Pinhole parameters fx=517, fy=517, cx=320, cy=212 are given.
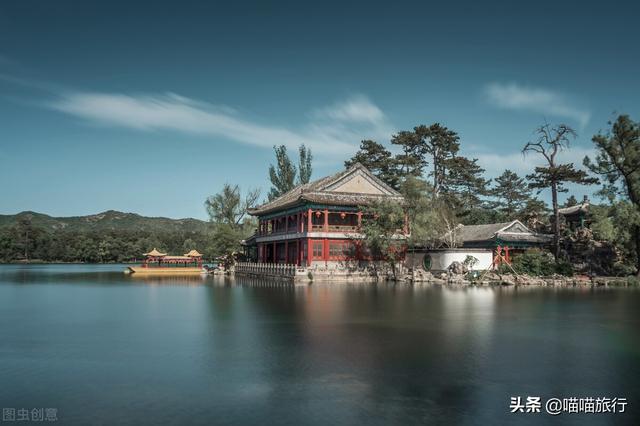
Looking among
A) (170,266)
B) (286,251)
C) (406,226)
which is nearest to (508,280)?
(406,226)

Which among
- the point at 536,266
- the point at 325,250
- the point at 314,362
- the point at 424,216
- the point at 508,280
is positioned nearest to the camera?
the point at 314,362

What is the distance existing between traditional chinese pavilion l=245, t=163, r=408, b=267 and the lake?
1966 centimetres

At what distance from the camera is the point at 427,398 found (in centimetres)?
1057

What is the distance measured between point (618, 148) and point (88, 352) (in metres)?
44.2

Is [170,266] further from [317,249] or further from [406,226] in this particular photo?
[406,226]

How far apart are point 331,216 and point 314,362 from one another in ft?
116

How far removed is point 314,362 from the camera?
13.4 meters

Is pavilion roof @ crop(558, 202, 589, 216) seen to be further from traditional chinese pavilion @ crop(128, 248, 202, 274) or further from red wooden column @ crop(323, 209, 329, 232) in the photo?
traditional chinese pavilion @ crop(128, 248, 202, 274)

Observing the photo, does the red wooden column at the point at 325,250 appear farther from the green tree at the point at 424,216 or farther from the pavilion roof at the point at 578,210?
the pavilion roof at the point at 578,210

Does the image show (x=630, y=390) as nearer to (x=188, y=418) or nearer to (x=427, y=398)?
(x=427, y=398)

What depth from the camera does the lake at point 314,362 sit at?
992 centimetres

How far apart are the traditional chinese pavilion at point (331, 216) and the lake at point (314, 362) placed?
64.5 feet

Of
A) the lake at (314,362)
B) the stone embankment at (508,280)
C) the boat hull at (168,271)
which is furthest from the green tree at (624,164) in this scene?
the boat hull at (168,271)

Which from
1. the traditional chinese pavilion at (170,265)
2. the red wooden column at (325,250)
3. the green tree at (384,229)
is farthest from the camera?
the traditional chinese pavilion at (170,265)
